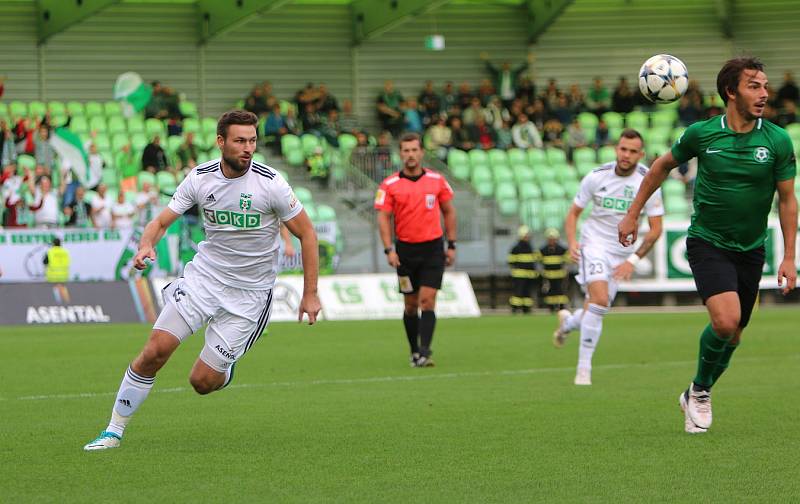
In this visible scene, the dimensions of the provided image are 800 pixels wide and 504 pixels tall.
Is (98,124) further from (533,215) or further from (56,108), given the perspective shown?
(533,215)

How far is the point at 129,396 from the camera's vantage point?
8000 millimetres

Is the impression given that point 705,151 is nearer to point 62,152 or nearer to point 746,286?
point 746,286

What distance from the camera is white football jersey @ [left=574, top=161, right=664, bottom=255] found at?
41.1 ft

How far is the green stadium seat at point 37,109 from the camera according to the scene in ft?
102

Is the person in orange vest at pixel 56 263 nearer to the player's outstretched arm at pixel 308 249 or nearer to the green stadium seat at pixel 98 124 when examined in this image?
the green stadium seat at pixel 98 124

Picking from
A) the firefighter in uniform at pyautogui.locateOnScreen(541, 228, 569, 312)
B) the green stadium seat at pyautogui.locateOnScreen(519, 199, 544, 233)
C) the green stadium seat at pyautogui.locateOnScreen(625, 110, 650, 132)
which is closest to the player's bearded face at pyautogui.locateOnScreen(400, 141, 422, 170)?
the firefighter in uniform at pyautogui.locateOnScreen(541, 228, 569, 312)

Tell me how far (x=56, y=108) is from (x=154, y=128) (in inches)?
109

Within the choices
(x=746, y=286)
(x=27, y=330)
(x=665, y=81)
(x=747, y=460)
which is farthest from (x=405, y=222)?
(x=27, y=330)

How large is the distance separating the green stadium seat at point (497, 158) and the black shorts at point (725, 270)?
24540mm

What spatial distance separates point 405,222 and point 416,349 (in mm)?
1416

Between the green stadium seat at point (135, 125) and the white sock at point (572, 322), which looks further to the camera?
the green stadium seat at point (135, 125)

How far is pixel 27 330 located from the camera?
70.8 feet

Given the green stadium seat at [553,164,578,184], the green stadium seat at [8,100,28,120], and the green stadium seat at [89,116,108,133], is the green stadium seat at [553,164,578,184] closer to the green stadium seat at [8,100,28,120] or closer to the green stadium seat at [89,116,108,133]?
the green stadium seat at [89,116,108,133]

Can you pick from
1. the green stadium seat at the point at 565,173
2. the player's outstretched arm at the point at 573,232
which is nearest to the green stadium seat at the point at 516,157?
the green stadium seat at the point at 565,173
